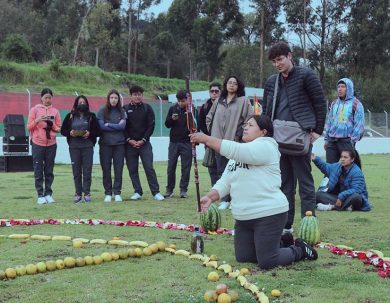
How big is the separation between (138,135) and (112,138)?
1.54 feet

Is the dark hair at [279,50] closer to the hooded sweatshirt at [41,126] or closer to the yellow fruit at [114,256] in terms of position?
the yellow fruit at [114,256]

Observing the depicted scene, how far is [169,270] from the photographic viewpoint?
5.10 metres

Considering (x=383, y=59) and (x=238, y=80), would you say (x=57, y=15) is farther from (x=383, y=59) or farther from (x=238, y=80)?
(x=238, y=80)

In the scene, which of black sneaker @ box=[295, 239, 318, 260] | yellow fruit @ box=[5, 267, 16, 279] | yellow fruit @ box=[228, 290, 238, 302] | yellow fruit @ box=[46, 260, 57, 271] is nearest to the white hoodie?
black sneaker @ box=[295, 239, 318, 260]

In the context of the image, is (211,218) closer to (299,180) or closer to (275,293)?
(299,180)

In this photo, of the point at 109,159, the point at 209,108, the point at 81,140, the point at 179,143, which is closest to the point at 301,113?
the point at 209,108

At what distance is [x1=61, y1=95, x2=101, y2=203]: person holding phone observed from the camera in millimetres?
9922

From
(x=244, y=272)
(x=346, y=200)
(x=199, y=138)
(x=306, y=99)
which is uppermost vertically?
(x=306, y=99)

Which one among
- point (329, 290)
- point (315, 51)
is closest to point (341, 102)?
point (329, 290)

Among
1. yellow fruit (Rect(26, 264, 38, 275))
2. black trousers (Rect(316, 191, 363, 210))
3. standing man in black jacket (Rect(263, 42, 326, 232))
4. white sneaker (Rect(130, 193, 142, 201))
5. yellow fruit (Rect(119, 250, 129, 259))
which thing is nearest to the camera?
yellow fruit (Rect(26, 264, 38, 275))

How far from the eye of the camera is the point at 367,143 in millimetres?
30031

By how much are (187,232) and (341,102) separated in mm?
3842

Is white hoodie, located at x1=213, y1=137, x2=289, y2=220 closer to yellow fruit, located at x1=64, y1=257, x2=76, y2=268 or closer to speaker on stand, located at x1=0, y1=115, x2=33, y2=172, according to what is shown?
yellow fruit, located at x1=64, y1=257, x2=76, y2=268

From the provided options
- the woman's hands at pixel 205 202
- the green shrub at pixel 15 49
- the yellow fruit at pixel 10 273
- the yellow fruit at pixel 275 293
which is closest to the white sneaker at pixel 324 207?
the woman's hands at pixel 205 202
